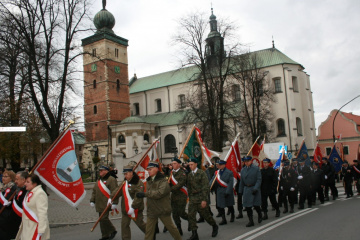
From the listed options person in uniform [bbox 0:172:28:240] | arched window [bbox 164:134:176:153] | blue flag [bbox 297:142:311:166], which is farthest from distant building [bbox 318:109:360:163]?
person in uniform [bbox 0:172:28:240]

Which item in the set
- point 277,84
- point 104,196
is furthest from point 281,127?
point 104,196

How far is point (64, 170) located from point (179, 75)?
48.8m

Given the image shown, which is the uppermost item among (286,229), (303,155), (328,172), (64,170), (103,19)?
(103,19)

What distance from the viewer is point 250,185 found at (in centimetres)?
968

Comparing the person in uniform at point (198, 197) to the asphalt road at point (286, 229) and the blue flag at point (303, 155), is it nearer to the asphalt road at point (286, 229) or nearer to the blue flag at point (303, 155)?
the asphalt road at point (286, 229)

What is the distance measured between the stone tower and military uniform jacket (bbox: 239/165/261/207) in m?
41.6

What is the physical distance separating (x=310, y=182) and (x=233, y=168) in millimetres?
3540

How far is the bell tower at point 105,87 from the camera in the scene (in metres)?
50.3

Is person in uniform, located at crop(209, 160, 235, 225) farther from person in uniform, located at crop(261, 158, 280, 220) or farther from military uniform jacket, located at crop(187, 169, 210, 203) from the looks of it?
military uniform jacket, located at crop(187, 169, 210, 203)

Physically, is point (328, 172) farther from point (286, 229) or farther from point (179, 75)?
point (179, 75)

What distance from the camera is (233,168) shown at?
11547 mm

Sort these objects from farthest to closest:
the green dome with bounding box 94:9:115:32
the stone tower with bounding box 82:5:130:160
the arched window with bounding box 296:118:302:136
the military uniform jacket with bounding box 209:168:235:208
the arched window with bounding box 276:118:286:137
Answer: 1. the stone tower with bounding box 82:5:130:160
2. the green dome with bounding box 94:9:115:32
3. the arched window with bounding box 296:118:302:136
4. the arched window with bounding box 276:118:286:137
5. the military uniform jacket with bounding box 209:168:235:208

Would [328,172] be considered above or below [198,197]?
below

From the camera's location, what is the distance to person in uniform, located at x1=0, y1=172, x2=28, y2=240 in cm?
611
